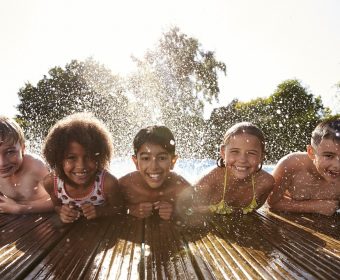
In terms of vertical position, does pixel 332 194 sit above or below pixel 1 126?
below

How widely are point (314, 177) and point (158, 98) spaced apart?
1950cm

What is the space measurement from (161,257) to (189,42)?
22.0 metres

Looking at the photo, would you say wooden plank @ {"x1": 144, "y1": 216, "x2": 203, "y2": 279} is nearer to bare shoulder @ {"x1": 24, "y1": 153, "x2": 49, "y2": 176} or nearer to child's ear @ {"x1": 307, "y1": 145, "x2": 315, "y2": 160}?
bare shoulder @ {"x1": 24, "y1": 153, "x2": 49, "y2": 176}

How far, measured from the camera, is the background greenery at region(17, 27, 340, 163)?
1759 cm

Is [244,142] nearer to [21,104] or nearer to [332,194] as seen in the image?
[332,194]

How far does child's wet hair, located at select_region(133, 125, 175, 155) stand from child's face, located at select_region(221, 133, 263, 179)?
1.88 feet

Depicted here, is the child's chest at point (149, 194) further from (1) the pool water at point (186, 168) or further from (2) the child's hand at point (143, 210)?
(1) the pool water at point (186, 168)

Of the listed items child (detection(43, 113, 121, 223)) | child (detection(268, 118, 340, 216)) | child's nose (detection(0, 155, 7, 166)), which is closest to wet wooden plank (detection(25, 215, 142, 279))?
child (detection(43, 113, 121, 223))

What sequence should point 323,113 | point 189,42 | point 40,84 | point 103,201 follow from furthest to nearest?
1. point 40,84
2. point 189,42
3. point 323,113
4. point 103,201

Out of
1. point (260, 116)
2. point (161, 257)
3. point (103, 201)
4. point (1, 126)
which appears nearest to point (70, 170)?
point (103, 201)

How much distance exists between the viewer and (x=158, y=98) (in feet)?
73.0

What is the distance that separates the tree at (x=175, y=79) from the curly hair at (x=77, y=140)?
18.8 metres

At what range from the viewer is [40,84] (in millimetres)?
23828

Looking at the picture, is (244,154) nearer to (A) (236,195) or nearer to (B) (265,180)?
(B) (265,180)
